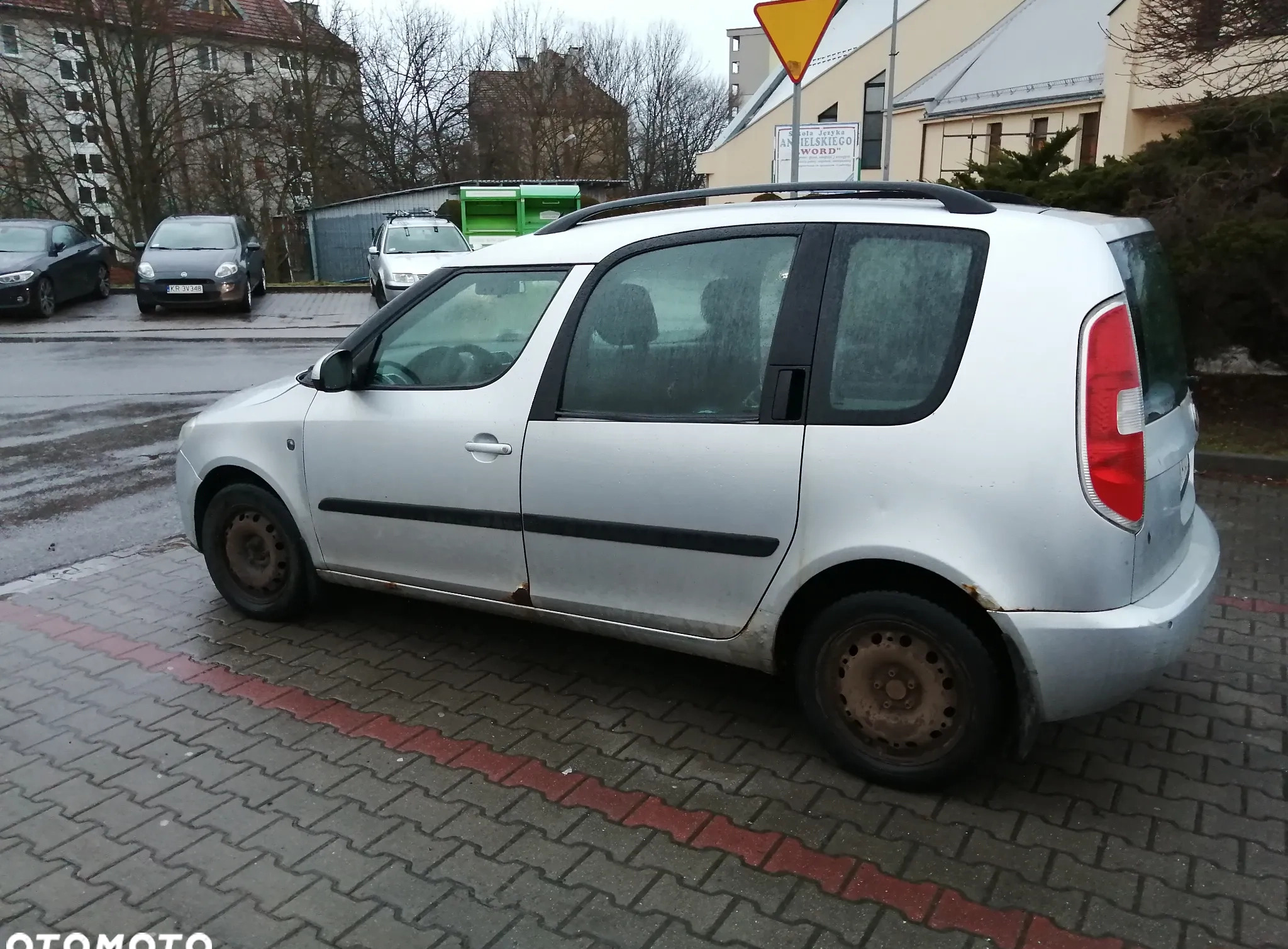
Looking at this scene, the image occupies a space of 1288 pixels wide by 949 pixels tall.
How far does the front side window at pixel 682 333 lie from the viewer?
340 centimetres

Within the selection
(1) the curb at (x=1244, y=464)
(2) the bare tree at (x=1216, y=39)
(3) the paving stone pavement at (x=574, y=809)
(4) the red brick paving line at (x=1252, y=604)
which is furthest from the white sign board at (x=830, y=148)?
(3) the paving stone pavement at (x=574, y=809)

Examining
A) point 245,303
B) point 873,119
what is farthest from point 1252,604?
point 873,119

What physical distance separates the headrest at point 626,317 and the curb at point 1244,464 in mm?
4915

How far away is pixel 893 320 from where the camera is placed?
125 inches

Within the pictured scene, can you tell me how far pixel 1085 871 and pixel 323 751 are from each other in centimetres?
244

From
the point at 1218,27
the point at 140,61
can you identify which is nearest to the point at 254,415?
the point at 1218,27

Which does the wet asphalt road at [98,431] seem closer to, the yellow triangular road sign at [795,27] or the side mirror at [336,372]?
the side mirror at [336,372]

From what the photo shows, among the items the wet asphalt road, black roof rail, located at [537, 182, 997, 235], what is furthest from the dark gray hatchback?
black roof rail, located at [537, 182, 997, 235]

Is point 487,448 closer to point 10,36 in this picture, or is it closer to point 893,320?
point 893,320

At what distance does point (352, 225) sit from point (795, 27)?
27.5 meters

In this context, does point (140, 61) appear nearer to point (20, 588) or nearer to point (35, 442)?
point (35, 442)

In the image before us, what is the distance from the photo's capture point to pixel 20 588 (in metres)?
5.32

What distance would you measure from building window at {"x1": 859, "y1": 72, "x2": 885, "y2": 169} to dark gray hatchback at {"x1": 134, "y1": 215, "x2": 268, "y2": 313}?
91.3ft

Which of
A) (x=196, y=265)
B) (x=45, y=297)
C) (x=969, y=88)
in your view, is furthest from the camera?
(x=969, y=88)
